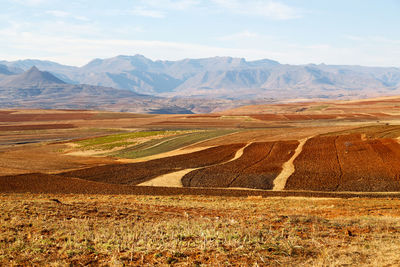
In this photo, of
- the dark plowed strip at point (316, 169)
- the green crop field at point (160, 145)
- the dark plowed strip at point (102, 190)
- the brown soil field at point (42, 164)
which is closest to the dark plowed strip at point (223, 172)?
the dark plowed strip at point (102, 190)

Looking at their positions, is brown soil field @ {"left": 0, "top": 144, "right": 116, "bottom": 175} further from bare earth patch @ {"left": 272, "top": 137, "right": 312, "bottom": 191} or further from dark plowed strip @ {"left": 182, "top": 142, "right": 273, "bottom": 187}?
bare earth patch @ {"left": 272, "top": 137, "right": 312, "bottom": 191}

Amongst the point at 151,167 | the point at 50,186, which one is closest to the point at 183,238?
the point at 50,186

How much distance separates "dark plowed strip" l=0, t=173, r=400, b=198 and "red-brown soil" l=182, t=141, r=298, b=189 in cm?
469

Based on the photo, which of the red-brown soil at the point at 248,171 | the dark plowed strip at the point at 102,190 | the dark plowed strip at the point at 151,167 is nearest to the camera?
the dark plowed strip at the point at 102,190

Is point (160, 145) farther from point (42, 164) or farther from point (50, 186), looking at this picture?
point (50, 186)

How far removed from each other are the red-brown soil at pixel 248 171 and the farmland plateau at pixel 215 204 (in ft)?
0.45

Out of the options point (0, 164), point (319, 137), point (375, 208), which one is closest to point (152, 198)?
point (375, 208)

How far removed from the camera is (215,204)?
1079 inches

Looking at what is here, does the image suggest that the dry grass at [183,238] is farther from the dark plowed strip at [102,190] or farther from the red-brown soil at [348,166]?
the red-brown soil at [348,166]

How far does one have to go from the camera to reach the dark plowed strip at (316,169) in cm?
3975

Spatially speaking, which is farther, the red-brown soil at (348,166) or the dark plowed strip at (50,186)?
the red-brown soil at (348,166)

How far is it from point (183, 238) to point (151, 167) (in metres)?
38.1

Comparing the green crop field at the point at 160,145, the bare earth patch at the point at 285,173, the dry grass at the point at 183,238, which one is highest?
the dry grass at the point at 183,238

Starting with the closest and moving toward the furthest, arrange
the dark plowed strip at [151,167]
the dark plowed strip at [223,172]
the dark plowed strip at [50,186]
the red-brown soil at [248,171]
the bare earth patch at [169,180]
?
the dark plowed strip at [50,186]
the red-brown soil at [248,171]
the bare earth patch at [169,180]
the dark plowed strip at [223,172]
the dark plowed strip at [151,167]
